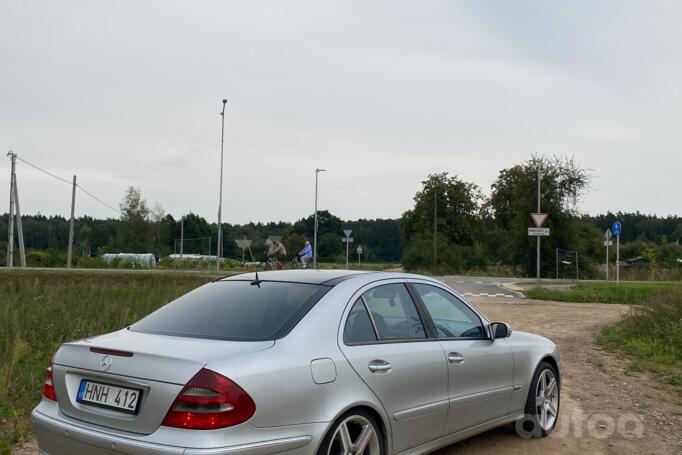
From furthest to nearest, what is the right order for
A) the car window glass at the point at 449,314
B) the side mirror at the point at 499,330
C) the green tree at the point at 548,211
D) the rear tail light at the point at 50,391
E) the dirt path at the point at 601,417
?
the green tree at the point at 548,211, the dirt path at the point at 601,417, the side mirror at the point at 499,330, the car window glass at the point at 449,314, the rear tail light at the point at 50,391

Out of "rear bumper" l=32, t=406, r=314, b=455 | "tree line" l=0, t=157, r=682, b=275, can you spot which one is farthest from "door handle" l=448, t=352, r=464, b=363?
"tree line" l=0, t=157, r=682, b=275

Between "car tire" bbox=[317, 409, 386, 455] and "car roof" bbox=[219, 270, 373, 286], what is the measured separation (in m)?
0.88

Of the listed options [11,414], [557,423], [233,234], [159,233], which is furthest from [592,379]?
[233,234]

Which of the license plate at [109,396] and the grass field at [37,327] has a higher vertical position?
the license plate at [109,396]

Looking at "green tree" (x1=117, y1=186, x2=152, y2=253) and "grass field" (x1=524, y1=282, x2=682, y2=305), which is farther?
"green tree" (x1=117, y1=186, x2=152, y2=253)

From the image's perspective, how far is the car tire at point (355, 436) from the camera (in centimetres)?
372

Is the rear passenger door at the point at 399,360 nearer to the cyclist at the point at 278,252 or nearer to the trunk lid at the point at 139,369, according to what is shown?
the trunk lid at the point at 139,369

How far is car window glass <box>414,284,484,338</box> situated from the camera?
4.98 meters

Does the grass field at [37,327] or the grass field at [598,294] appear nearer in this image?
the grass field at [37,327]

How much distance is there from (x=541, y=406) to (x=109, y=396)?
381cm

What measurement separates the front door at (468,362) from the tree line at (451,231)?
33562 millimetres

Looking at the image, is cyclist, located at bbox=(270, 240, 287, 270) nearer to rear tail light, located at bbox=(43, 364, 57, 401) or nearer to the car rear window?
the car rear window

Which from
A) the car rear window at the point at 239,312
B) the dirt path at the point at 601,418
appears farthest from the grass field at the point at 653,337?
the car rear window at the point at 239,312

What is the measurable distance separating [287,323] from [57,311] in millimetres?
6435
